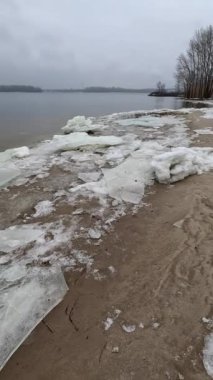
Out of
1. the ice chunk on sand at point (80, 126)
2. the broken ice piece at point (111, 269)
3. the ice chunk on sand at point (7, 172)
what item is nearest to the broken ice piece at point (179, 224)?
the broken ice piece at point (111, 269)

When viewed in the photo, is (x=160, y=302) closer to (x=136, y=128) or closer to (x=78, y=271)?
(x=78, y=271)

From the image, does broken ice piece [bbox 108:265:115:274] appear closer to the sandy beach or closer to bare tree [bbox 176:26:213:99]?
the sandy beach

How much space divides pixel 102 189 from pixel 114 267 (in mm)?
2287

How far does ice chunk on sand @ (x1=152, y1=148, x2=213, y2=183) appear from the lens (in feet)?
18.4

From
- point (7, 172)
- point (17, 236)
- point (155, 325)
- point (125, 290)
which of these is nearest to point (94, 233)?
point (17, 236)

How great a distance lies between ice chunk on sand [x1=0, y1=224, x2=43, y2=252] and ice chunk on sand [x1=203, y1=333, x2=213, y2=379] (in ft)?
7.89

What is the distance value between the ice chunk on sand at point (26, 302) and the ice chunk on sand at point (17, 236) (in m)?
0.64

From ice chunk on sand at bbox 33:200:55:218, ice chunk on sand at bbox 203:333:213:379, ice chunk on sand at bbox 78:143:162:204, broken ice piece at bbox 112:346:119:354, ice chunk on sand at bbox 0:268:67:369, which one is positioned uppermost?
ice chunk on sand at bbox 78:143:162:204

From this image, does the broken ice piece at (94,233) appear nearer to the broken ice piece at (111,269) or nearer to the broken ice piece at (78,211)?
the broken ice piece at (78,211)

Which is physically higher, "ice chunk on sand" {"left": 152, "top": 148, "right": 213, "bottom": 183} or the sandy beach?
"ice chunk on sand" {"left": 152, "top": 148, "right": 213, "bottom": 183}

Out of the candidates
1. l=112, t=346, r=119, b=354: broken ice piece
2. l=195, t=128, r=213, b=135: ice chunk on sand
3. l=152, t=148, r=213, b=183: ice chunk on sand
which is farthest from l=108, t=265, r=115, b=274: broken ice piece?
l=195, t=128, r=213, b=135: ice chunk on sand

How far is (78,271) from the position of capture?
315 cm

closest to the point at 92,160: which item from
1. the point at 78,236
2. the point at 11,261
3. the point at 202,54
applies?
the point at 78,236

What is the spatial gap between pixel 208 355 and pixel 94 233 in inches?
82.5
